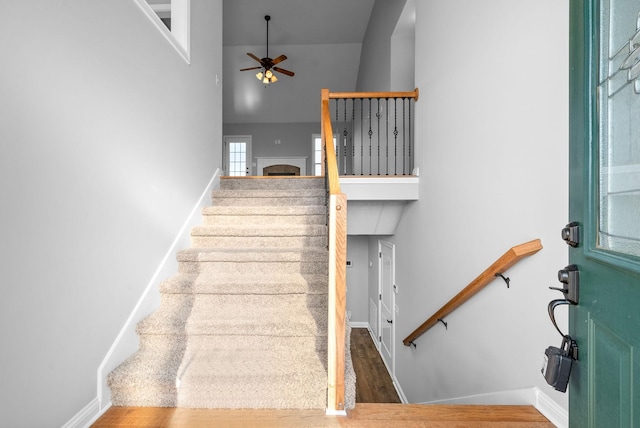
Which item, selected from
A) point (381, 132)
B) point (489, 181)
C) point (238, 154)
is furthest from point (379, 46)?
point (238, 154)

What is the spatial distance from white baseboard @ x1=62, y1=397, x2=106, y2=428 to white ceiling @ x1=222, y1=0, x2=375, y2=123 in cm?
663

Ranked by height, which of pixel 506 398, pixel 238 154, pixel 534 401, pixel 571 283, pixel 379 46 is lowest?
pixel 506 398

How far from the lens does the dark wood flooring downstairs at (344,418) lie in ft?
5.03

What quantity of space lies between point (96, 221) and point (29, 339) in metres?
0.62

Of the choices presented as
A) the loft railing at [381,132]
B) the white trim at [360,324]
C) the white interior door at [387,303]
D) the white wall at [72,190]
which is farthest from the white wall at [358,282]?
the white wall at [72,190]

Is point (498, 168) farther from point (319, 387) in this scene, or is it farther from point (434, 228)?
point (319, 387)

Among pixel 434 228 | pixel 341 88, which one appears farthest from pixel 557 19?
pixel 341 88

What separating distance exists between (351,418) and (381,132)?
17.0ft

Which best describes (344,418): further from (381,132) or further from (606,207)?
(381,132)

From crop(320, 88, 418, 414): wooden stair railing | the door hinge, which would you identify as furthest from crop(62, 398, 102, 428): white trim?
the door hinge

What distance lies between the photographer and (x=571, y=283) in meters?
0.91

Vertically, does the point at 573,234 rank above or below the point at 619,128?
below

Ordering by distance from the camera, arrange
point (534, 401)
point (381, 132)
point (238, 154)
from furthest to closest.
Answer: point (238, 154) → point (381, 132) → point (534, 401)

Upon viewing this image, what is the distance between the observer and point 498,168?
1.98m
